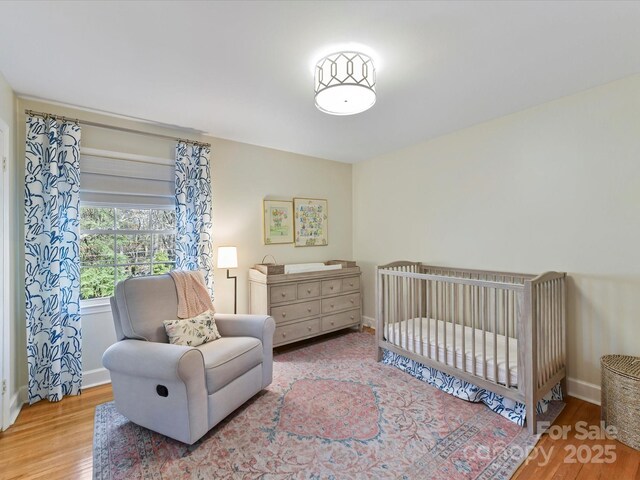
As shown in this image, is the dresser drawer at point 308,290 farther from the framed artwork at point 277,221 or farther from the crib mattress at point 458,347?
the crib mattress at point 458,347

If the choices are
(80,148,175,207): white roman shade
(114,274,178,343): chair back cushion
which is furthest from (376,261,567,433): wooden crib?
(80,148,175,207): white roman shade

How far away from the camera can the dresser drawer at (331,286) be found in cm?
362

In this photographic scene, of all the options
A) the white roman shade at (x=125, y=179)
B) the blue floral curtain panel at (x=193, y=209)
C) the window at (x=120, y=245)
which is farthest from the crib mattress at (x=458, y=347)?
the white roman shade at (x=125, y=179)

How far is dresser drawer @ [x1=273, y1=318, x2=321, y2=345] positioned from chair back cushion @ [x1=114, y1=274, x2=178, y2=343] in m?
1.19

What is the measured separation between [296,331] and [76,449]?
6.49 ft

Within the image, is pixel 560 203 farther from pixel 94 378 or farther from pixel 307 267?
pixel 94 378

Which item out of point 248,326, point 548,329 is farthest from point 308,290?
point 548,329

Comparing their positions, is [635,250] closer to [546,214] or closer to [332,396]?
[546,214]

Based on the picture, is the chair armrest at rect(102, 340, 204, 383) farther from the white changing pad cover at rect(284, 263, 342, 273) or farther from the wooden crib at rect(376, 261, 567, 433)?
the wooden crib at rect(376, 261, 567, 433)

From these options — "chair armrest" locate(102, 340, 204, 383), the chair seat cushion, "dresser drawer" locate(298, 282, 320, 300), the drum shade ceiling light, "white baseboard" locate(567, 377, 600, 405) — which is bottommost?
"white baseboard" locate(567, 377, 600, 405)

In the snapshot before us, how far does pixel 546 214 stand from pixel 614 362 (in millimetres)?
1170

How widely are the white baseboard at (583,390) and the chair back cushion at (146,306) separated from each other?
10.6 feet

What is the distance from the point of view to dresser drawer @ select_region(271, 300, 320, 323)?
10.7ft

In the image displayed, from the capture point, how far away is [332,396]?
2.41 m
